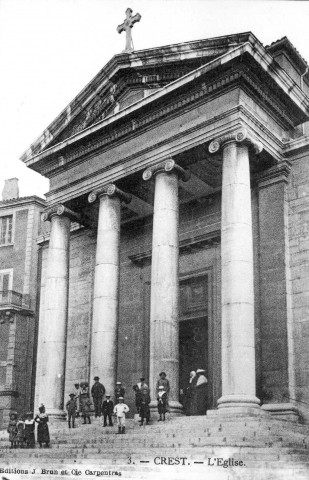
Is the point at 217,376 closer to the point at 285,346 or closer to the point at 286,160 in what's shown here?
the point at 285,346

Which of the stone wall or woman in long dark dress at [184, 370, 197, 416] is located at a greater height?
the stone wall

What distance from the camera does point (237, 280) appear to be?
55.3 feet

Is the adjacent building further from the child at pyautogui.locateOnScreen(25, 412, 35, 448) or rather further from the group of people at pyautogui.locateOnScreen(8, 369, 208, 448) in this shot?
the child at pyautogui.locateOnScreen(25, 412, 35, 448)

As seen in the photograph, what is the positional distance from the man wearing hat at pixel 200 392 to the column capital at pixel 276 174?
6.20m

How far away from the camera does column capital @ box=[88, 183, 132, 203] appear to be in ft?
70.5

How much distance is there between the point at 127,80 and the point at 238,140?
5.60m

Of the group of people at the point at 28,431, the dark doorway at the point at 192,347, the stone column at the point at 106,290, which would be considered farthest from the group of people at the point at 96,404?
the dark doorway at the point at 192,347

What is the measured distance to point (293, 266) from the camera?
62.3ft

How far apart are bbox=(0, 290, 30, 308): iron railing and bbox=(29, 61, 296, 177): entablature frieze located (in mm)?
13078

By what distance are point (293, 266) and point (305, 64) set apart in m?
7.74

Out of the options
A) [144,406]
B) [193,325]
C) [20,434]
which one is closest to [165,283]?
[144,406]

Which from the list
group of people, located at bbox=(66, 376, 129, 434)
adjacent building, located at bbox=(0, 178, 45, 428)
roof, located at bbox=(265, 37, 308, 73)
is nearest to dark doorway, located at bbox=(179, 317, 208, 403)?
group of people, located at bbox=(66, 376, 129, 434)

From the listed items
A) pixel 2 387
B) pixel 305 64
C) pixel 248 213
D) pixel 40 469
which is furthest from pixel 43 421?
pixel 2 387

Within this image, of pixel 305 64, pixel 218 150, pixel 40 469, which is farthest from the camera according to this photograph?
pixel 305 64
